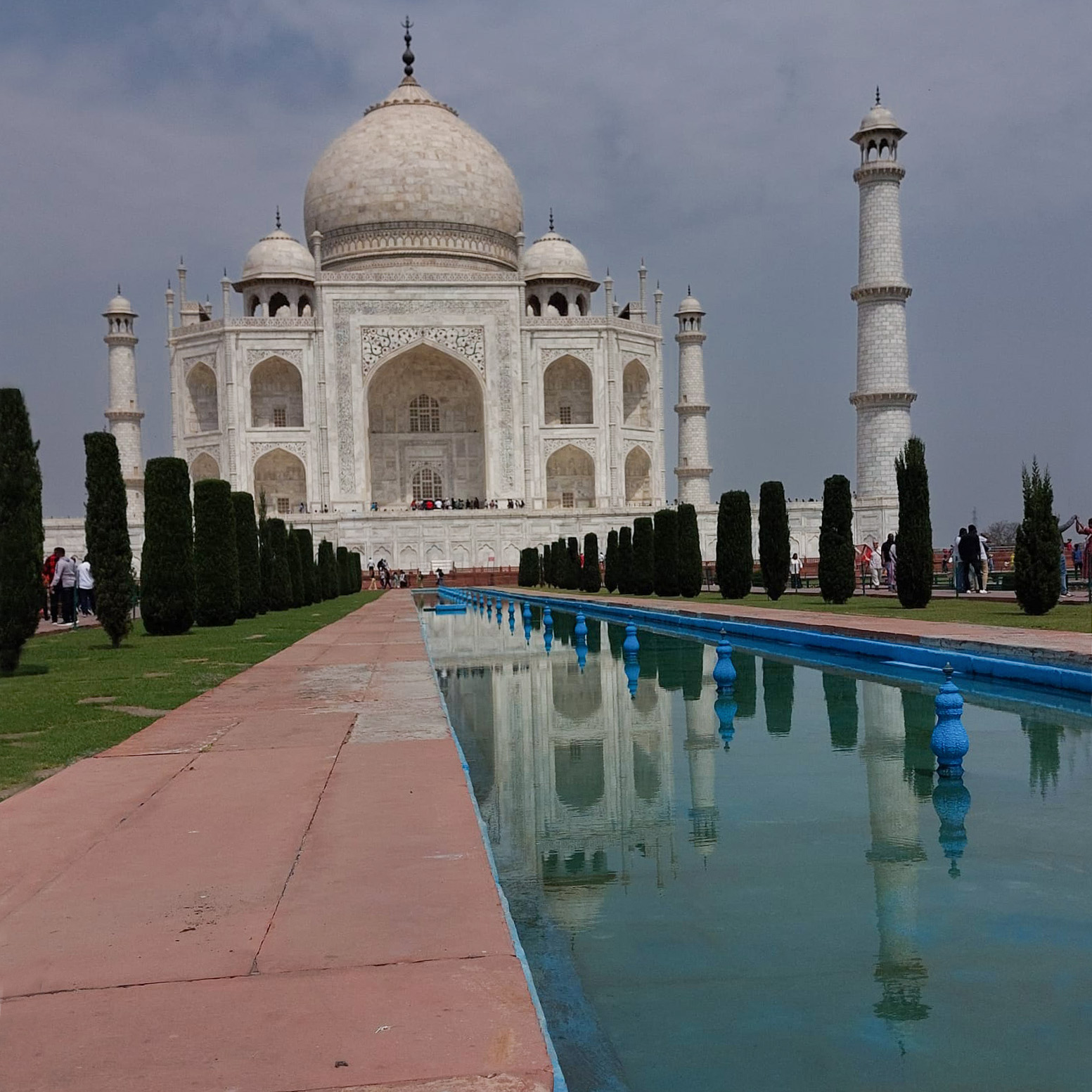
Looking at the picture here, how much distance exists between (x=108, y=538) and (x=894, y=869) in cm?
786

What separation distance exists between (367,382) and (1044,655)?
29774mm

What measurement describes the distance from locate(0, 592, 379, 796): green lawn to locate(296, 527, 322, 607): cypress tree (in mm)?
7053

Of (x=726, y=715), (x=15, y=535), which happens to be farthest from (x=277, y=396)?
(x=726, y=715)

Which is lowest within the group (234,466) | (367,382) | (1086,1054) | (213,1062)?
(1086,1054)

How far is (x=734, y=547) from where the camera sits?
1599 centimetres

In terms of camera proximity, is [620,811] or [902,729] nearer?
[620,811]

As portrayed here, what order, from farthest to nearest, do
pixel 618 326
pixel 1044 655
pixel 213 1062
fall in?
pixel 618 326, pixel 1044 655, pixel 213 1062

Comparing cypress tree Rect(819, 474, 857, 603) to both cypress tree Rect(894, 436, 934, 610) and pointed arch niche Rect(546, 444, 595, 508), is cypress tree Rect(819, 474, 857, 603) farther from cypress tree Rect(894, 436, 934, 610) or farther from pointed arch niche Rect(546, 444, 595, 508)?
pointed arch niche Rect(546, 444, 595, 508)

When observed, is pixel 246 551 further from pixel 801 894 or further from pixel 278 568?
pixel 801 894

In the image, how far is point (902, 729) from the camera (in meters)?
4.84

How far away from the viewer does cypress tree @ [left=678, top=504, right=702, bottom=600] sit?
17000 mm

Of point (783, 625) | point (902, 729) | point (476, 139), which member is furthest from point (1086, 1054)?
point (476, 139)

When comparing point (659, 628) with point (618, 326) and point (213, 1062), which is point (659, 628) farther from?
point (618, 326)

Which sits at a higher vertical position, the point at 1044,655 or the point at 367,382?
the point at 367,382
